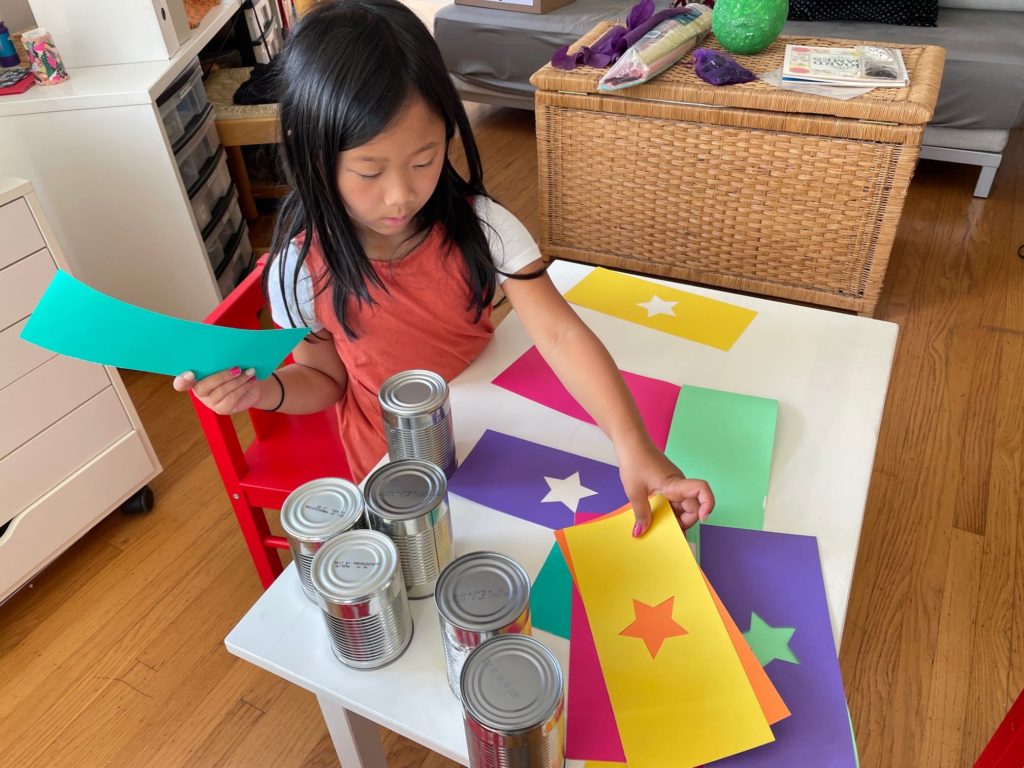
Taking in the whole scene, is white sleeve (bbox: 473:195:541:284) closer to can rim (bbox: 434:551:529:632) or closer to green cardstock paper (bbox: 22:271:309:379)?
green cardstock paper (bbox: 22:271:309:379)

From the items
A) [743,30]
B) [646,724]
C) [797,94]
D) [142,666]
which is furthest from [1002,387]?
[142,666]

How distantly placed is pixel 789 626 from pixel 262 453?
2.58ft

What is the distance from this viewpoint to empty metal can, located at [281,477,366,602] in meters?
0.62

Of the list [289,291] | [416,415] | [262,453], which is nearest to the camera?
[416,415]

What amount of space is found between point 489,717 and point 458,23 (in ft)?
9.10

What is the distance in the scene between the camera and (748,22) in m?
1.82

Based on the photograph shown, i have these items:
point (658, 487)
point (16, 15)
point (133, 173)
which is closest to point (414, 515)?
point (658, 487)

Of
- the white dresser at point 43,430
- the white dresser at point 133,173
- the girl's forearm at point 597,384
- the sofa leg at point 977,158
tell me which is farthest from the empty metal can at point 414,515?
the sofa leg at point 977,158

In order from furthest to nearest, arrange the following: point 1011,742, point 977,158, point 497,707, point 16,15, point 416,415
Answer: point 977,158 → point 16,15 → point 1011,742 → point 416,415 → point 497,707

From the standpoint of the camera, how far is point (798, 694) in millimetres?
602

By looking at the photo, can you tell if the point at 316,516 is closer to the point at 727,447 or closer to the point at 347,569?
the point at 347,569

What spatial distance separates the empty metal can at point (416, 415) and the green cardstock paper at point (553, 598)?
0.16 meters

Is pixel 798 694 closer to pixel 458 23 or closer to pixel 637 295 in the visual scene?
pixel 637 295

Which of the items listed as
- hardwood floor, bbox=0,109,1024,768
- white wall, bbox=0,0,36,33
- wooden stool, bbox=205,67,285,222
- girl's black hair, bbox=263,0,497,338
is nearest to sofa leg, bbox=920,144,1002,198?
hardwood floor, bbox=0,109,1024,768
